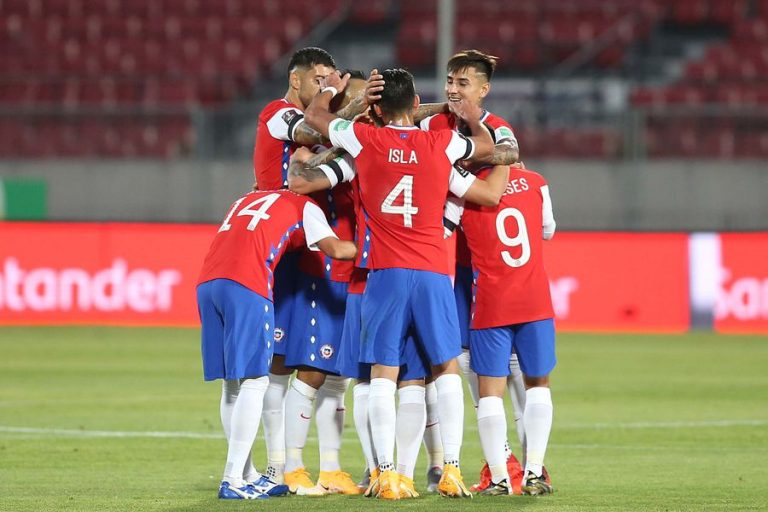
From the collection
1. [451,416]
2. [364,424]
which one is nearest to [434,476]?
[364,424]

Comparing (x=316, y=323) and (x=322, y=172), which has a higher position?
(x=322, y=172)

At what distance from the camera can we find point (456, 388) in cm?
736

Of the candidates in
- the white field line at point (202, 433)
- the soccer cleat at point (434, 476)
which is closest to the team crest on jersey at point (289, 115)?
the soccer cleat at point (434, 476)

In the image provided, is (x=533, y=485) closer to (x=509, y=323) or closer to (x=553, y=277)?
(x=509, y=323)

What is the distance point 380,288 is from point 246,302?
0.69m

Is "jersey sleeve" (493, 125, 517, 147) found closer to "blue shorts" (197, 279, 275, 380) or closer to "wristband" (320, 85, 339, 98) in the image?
"wristband" (320, 85, 339, 98)

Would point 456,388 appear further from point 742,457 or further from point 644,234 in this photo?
point 644,234

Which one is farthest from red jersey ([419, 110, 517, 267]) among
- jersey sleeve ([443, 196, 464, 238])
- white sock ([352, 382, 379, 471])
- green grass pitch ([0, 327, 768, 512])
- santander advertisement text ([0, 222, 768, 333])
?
santander advertisement text ([0, 222, 768, 333])

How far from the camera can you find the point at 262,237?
7422 mm

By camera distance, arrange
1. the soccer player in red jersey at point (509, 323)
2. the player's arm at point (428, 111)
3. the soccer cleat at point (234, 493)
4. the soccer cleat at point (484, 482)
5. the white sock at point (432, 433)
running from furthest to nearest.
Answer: the white sock at point (432, 433), the player's arm at point (428, 111), the soccer cleat at point (484, 482), the soccer player in red jersey at point (509, 323), the soccer cleat at point (234, 493)

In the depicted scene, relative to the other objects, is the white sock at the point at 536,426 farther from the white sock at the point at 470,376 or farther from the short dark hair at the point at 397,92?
the short dark hair at the point at 397,92

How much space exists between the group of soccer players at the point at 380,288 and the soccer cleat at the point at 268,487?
1 centimetres

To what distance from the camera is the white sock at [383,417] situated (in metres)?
7.25

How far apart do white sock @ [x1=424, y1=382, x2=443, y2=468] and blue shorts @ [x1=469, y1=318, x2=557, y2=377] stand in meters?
0.52
